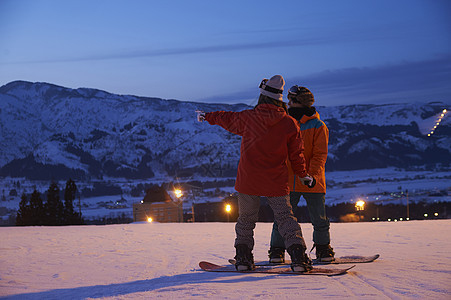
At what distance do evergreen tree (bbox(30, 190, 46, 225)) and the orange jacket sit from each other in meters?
52.7

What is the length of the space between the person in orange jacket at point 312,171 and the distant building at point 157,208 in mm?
68043

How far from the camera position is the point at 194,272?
553 centimetres

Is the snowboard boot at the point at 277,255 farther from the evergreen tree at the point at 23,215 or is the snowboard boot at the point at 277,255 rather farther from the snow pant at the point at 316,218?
the evergreen tree at the point at 23,215

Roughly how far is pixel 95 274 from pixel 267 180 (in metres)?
2.37

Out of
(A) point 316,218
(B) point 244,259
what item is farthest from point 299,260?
(A) point 316,218

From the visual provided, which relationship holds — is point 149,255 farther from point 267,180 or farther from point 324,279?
point 324,279

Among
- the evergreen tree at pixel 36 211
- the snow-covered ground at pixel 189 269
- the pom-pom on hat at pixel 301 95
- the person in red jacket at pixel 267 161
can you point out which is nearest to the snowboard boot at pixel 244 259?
the person in red jacket at pixel 267 161

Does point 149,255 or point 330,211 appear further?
point 330,211

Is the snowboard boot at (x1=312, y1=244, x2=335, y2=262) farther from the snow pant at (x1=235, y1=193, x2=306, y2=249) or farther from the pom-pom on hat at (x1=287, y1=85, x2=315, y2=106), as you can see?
the pom-pom on hat at (x1=287, y1=85, x2=315, y2=106)

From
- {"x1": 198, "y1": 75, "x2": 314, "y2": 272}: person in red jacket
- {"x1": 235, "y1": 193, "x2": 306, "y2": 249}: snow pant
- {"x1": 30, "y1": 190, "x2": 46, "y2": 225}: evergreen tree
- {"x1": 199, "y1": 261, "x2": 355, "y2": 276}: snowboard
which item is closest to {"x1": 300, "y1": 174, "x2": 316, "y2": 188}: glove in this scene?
{"x1": 198, "y1": 75, "x2": 314, "y2": 272}: person in red jacket

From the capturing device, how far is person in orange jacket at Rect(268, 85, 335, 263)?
18.8 feet

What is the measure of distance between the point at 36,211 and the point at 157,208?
22.6 meters

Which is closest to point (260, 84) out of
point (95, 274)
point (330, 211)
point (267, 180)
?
point (267, 180)

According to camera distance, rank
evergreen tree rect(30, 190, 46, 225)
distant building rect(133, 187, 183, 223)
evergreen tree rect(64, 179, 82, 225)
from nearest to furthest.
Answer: evergreen tree rect(30, 190, 46, 225)
evergreen tree rect(64, 179, 82, 225)
distant building rect(133, 187, 183, 223)
